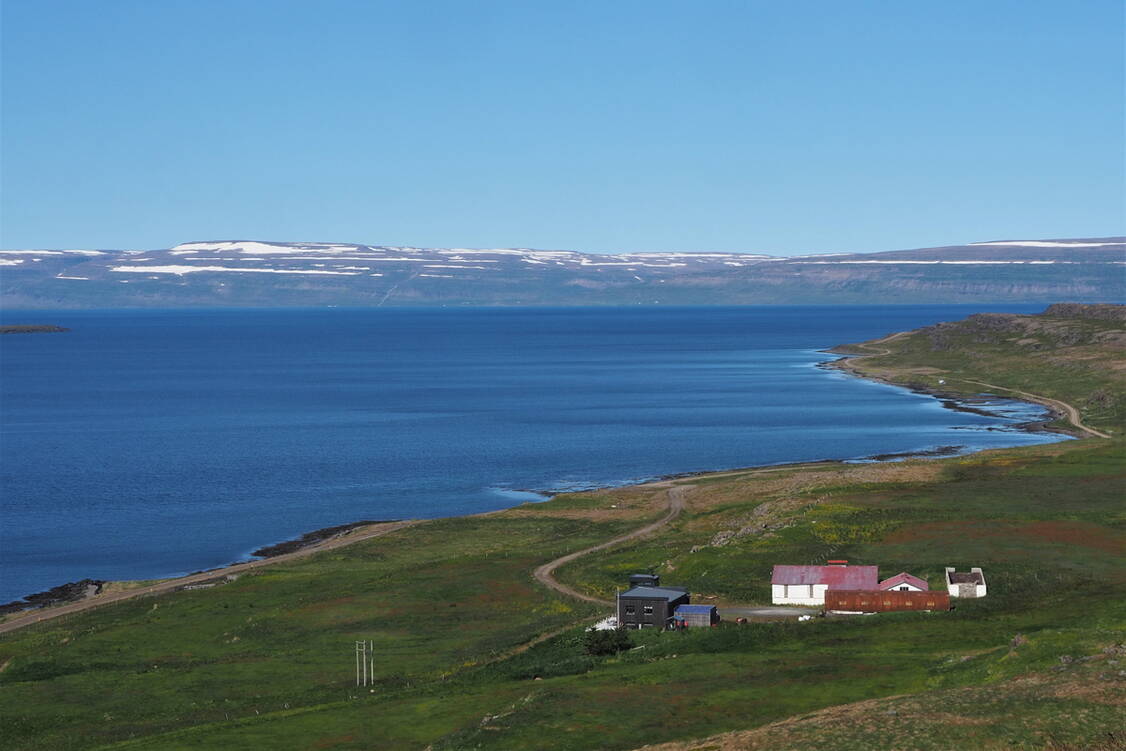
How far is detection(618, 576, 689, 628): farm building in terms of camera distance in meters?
66.8

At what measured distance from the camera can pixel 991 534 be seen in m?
87.5

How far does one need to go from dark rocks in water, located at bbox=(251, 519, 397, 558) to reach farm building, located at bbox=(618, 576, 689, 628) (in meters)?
40.2

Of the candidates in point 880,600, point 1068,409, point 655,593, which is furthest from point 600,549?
point 1068,409

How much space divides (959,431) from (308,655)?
109 m

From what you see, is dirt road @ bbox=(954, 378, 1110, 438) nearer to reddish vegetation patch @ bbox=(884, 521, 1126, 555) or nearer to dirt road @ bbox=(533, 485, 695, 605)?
dirt road @ bbox=(533, 485, 695, 605)

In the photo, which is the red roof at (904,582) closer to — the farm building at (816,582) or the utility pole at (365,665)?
the farm building at (816,582)

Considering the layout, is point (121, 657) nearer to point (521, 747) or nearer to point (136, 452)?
point (521, 747)

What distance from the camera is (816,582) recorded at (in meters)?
73.4

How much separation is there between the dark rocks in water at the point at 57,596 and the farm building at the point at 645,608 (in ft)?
129

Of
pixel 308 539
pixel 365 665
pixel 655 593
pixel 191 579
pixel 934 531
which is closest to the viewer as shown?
pixel 365 665

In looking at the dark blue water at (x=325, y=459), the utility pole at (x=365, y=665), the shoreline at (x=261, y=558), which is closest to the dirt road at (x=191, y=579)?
the shoreline at (x=261, y=558)

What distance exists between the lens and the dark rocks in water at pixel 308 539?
101 m

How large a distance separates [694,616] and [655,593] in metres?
2.34

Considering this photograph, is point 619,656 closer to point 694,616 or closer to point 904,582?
point 694,616
